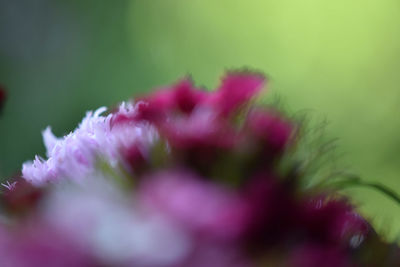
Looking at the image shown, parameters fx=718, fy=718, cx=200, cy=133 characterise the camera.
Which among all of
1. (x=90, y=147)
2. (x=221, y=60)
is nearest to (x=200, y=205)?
(x=90, y=147)

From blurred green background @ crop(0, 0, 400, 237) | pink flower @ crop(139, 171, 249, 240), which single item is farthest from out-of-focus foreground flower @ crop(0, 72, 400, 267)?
blurred green background @ crop(0, 0, 400, 237)

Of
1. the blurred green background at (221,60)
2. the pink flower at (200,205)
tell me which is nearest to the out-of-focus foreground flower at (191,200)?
the pink flower at (200,205)

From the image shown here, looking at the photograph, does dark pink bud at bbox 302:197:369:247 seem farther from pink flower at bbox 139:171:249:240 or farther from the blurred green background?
the blurred green background

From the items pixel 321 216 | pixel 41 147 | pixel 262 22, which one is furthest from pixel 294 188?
pixel 262 22

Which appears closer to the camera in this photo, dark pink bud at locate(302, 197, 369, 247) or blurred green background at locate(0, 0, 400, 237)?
dark pink bud at locate(302, 197, 369, 247)

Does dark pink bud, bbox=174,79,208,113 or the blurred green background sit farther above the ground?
the blurred green background

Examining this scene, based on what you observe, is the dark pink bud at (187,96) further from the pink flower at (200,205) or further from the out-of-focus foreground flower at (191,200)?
the pink flower at (200,205)
